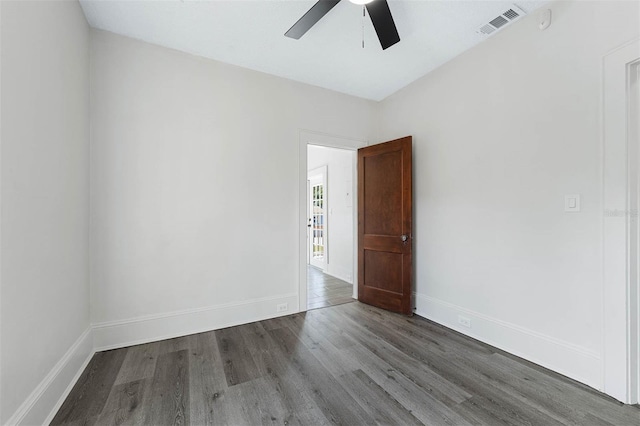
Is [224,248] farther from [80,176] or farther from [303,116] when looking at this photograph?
[303,116]

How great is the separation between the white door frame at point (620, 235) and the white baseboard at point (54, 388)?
3455 millimetres

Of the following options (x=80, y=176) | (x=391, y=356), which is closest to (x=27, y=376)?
(x=80, y=176)

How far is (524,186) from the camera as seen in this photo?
7.47 feet

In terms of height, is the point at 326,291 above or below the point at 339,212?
below

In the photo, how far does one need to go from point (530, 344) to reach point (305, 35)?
335 centimetres

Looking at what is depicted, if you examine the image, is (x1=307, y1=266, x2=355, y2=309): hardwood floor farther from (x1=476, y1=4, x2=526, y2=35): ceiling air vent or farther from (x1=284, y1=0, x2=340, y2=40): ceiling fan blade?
(x1=476, y1=4, x2=526, y2=35): ceiling air vent

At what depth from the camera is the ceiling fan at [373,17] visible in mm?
1773

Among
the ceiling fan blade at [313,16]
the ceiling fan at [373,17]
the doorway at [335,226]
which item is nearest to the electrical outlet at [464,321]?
the doorway at [335,226]

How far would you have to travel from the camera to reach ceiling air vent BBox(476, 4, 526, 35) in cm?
218

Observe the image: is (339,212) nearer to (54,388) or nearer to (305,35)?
(305,35)

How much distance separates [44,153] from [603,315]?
3776 mm

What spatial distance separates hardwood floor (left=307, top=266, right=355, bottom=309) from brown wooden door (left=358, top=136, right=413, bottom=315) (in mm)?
367

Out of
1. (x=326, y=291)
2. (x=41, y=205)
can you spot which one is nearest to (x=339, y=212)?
(x=326, y=291)

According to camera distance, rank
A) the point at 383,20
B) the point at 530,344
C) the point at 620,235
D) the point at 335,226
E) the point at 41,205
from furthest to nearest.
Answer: the point at 335,226 < the point at 530,344 < the point at 383,20 < the point at 620,235 < the point at 41,205
